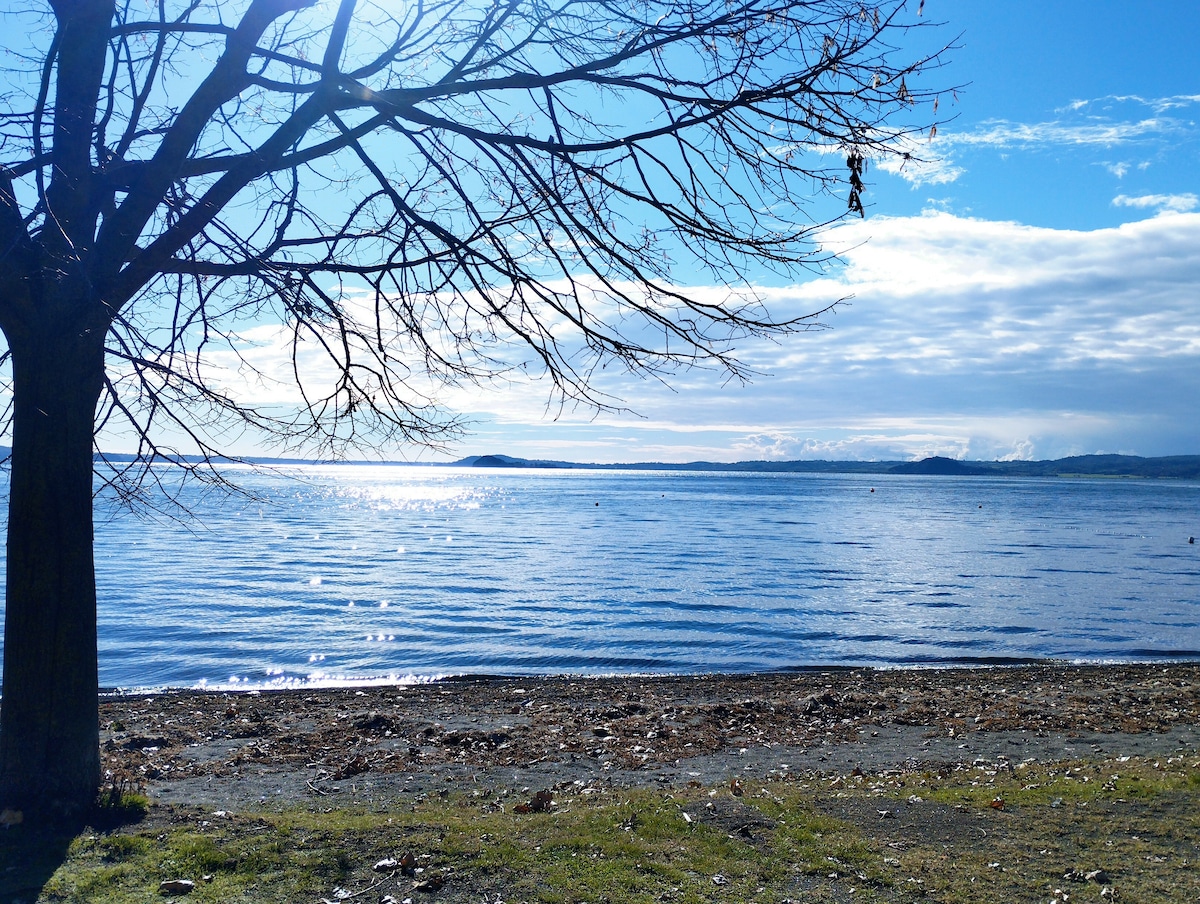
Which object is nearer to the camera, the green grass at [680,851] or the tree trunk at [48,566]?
the green grass at [680,851]

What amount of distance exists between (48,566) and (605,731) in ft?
28.4


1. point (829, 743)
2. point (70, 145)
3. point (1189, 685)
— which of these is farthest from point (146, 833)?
point (1189, 685)

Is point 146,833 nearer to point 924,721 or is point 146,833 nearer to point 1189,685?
point 924,721

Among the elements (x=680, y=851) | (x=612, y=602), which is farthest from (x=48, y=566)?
(x=612, y=602)

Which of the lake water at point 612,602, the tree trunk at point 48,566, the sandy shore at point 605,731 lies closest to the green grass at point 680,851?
the tree trunk at point 48,566

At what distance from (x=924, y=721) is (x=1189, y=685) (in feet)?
26.7

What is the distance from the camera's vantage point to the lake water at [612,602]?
2350 cm

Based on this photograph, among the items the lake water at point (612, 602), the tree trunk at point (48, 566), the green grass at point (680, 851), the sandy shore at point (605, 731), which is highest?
the tree trunk at point (48, 566)

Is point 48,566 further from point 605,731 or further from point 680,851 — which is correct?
point 605,731

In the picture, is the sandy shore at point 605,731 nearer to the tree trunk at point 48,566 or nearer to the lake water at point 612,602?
the tree trunk at point 48,566

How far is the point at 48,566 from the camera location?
7016 millimetres

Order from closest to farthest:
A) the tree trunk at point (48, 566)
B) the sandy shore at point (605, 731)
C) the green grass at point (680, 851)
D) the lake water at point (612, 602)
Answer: the green grass at point (680, 851)
the tree trunk at point (48, 566)
the sandy shore at point (605, 731)
the lake water at point (612, 602)

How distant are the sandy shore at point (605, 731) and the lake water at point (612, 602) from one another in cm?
392

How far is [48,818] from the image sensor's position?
6910 millimetres
